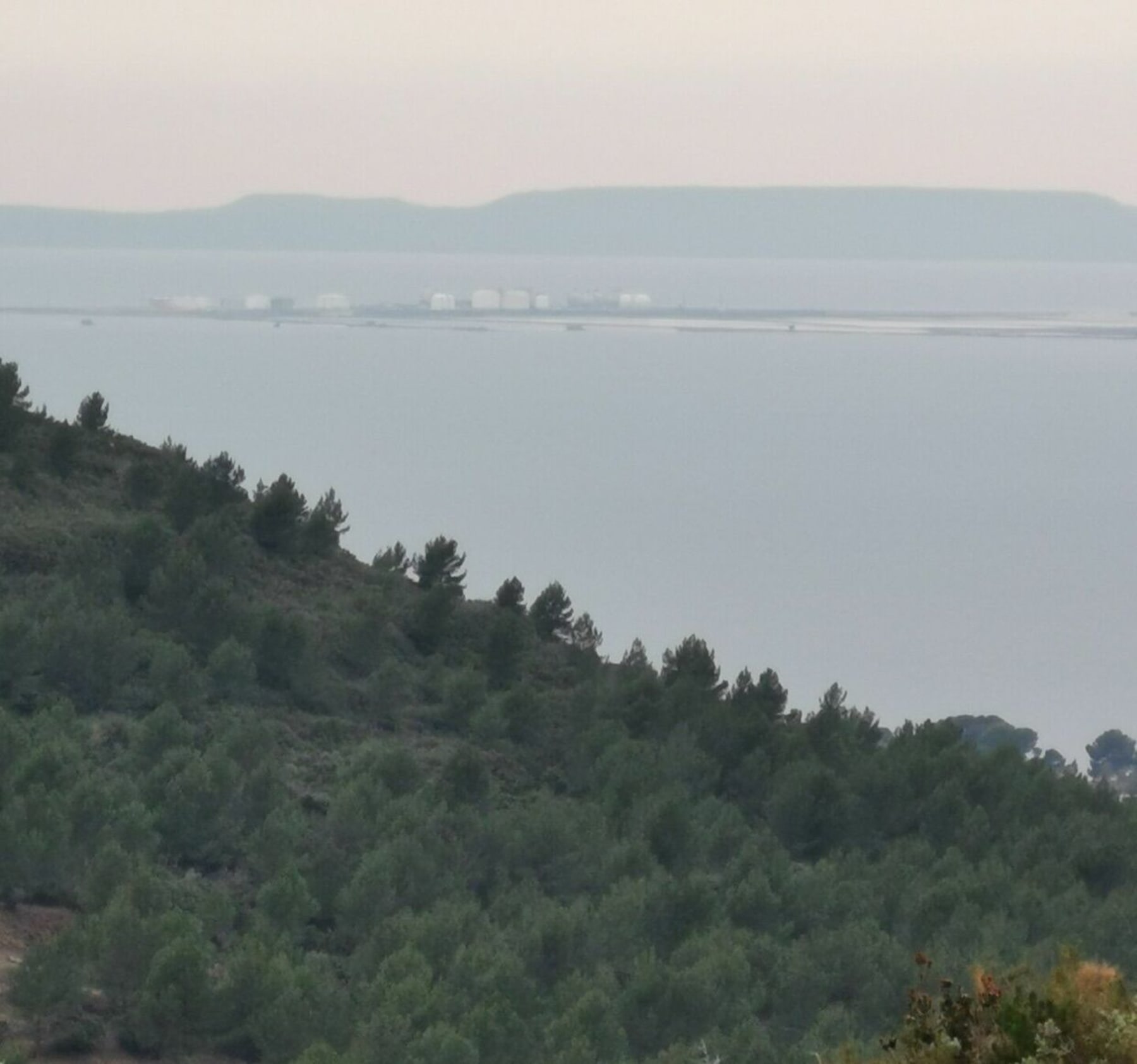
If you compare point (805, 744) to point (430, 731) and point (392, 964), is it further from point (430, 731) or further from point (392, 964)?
point (392, 964)

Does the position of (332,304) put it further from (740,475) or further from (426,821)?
(426,821)

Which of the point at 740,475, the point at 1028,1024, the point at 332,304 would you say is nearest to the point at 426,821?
the point at 1028,1024

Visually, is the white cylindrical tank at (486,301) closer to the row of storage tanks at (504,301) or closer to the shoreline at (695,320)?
the row of storage tanks at (504,301)

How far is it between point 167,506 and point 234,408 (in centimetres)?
7657

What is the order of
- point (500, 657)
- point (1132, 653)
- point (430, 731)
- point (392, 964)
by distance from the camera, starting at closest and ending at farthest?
1. point (392, 964)
2. point (430, 731)
3. point (500, 657)
4. point (1132, 653)

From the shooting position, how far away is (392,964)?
303 inches

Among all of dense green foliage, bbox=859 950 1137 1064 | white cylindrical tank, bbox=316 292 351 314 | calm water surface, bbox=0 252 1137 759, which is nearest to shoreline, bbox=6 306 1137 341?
white cylindrical tank, bbox=316 292 351 314

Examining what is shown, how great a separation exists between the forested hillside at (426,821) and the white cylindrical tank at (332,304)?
350 feet

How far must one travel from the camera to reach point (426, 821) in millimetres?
9727

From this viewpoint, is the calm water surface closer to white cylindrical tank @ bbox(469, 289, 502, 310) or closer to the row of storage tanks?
the row of storage tanks

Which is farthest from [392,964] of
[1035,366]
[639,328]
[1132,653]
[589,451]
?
[639,328]

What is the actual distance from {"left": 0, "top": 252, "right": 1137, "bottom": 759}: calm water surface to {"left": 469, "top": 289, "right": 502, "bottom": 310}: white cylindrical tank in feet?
8.73

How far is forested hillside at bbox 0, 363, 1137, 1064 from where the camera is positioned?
7426 mm

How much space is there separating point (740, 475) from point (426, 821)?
257 feet
